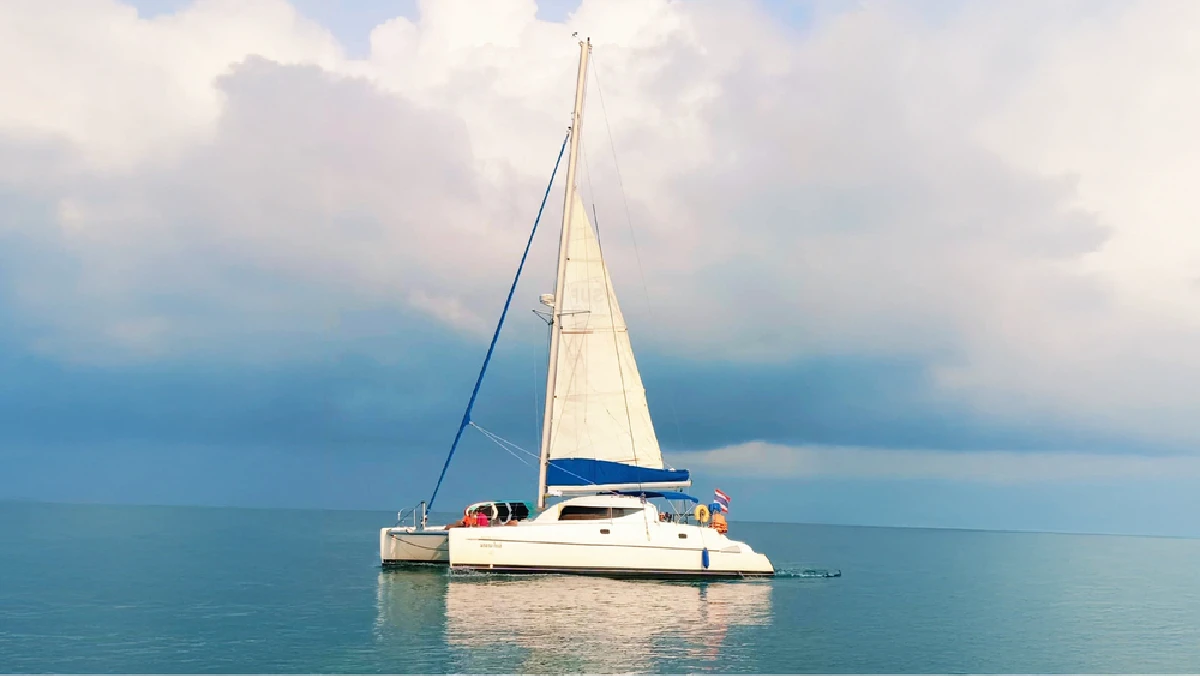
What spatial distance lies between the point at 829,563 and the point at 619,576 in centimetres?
4540

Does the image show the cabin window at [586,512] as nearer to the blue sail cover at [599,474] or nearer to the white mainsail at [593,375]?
the blue sail cover at [599,474]

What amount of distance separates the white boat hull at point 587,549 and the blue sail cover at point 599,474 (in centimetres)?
168

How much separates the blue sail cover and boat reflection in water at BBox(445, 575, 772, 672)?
374cm

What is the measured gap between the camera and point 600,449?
38.2 m

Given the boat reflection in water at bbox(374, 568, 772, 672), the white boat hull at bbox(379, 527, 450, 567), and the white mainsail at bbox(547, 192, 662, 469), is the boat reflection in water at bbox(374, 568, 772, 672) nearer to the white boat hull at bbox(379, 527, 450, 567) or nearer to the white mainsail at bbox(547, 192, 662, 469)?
the white boat hull at bbox(379, 527, 450, 567)

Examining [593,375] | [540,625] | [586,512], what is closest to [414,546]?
[586,512]

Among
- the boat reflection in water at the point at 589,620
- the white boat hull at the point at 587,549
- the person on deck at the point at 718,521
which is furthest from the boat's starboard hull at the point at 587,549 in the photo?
the person on deck at the point at 718,521

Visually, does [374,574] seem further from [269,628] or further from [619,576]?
[269,628]

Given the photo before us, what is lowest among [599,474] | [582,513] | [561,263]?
[582,513]

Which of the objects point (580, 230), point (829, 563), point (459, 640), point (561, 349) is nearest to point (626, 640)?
point (459, 640)

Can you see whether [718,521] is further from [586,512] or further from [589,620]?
[589,620]

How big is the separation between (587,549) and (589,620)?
7.30 meters

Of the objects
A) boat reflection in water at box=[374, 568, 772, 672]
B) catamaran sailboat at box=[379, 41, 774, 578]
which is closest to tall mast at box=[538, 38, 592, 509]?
catamaran sailboat at box=[379, 41, 774, 578]

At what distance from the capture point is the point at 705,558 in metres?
37.5
